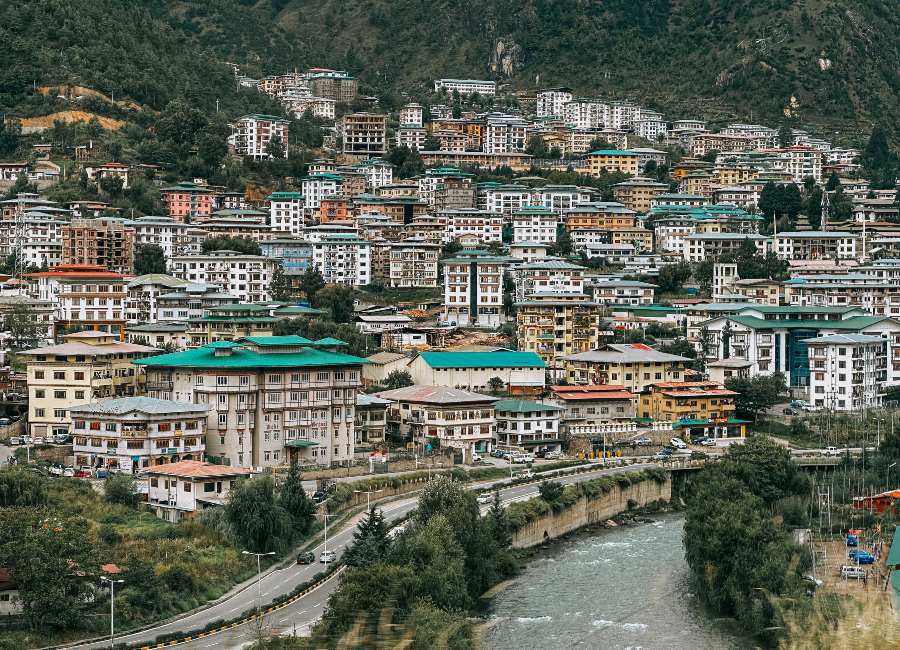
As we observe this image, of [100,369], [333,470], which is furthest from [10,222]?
[333,470]

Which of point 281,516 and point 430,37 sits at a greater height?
point 430,37

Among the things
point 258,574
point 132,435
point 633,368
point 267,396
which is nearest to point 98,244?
point 633,368

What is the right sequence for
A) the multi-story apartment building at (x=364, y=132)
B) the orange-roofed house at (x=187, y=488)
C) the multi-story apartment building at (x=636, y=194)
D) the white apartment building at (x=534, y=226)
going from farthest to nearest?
the multi-story apartment building at (x=364, y=132) → the multi-story apartment building at (x=636, y=194) → the white apartment building at (x=534, y=226) → the orange-roofed house at (x=187, y=488)

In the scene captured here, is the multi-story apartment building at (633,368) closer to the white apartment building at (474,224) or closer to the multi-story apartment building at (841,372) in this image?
the multi-story apartment building at (841,372)

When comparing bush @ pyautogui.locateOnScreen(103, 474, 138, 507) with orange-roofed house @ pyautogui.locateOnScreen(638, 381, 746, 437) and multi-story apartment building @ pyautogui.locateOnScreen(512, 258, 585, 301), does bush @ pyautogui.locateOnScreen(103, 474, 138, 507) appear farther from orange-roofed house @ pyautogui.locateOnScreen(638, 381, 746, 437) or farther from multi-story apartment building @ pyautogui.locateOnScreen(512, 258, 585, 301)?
multi-story apartment building @ pyautogui.locateOnScreen(512, 258, 585, 301)

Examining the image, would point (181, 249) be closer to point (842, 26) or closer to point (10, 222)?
point (10, 222)

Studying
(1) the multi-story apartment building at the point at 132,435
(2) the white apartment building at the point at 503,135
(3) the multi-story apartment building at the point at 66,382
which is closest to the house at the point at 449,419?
(3) the multi-story apartment building at the point at 66,382
